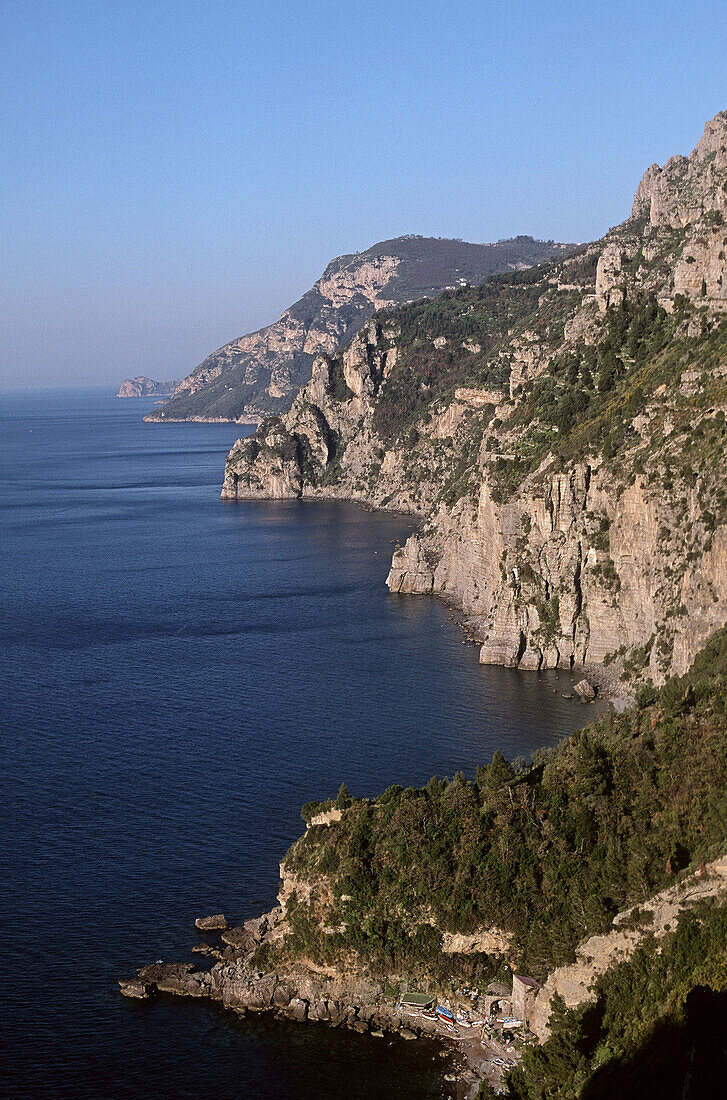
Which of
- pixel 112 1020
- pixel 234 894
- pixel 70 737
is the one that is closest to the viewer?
pixel 112 1020

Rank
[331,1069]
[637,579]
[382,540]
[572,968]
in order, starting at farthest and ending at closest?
[382,540] → [637,579] → [331,1069] → [572,968]

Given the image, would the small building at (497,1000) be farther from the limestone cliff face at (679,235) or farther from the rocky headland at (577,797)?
the limestone cliff face at (679,235)

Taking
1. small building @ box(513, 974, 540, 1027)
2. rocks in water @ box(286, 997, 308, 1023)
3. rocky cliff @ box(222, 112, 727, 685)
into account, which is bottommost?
rocks in water @ box(286, 997, 308, 1023)

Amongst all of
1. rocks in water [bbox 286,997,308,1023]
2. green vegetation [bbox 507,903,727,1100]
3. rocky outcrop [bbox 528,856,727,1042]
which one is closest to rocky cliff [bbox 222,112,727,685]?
rocky outcrop [bbox 528,856,727,1042]

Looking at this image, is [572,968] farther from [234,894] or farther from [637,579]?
[637,579]

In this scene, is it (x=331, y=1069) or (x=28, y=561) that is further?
(x=28, y=561)

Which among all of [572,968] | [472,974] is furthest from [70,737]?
[572,968]

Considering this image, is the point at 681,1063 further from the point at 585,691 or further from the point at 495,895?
the point at 585,691

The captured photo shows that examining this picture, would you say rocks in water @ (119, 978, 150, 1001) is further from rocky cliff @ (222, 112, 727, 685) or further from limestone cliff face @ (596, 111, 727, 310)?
limestone cliff face @ (596, 111, 727, 310)
